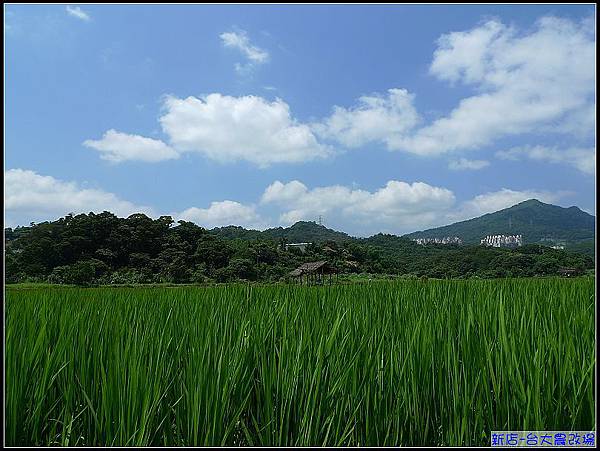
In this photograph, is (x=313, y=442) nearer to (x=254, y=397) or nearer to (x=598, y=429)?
(x=254, y=397)

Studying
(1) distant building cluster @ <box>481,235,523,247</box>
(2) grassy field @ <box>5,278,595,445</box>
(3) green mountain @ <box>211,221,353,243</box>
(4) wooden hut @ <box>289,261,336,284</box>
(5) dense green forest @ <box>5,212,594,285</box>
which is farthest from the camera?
(1) distant building cluster @ <box>481,235,523,247</box>

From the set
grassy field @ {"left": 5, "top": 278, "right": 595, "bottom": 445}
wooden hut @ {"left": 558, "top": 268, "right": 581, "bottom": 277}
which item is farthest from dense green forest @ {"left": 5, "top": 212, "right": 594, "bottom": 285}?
grassy field @ {"left": 5, "top": 278, "right": 595, "bottom": 445}

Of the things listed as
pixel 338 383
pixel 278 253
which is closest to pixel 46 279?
pixel 278 253

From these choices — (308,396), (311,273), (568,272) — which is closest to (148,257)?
(311,273)

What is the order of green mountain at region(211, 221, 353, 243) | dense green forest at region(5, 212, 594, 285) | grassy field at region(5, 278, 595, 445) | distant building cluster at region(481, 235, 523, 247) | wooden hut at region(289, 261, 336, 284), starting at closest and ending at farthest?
grassy field at region(5, 278, 595, 445)
dense green forest at region(5, 212, 594, 285)
wooden hut at region(289, 261, 336, 284)
green mountain at region(211, 221, 353, 243)
distant building cluster at region(481, 235, 523, 247)

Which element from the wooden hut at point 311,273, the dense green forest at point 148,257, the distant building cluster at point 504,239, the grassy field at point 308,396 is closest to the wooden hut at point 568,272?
the dense green forest at point 148,257

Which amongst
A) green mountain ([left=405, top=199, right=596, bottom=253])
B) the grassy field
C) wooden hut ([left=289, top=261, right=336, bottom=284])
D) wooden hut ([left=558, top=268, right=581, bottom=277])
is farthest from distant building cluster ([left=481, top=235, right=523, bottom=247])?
the grassy field

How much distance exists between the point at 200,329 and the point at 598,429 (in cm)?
143

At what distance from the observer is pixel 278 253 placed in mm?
16453

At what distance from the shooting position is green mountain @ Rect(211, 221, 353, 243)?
768 inches

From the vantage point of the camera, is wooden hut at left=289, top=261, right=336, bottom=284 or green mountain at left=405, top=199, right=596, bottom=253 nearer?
wooden hut at left=289, top=261, right=336, bottom=284

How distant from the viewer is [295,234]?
25.8m

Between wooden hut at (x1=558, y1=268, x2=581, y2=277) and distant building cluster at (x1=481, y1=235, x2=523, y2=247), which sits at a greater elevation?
distant building cluster at (x1=481, y1=235, x2=523, y2=247)

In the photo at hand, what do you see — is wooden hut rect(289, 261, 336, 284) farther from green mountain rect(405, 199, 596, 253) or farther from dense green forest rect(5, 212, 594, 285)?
green mountain rect(405, 199, 596, 253)
